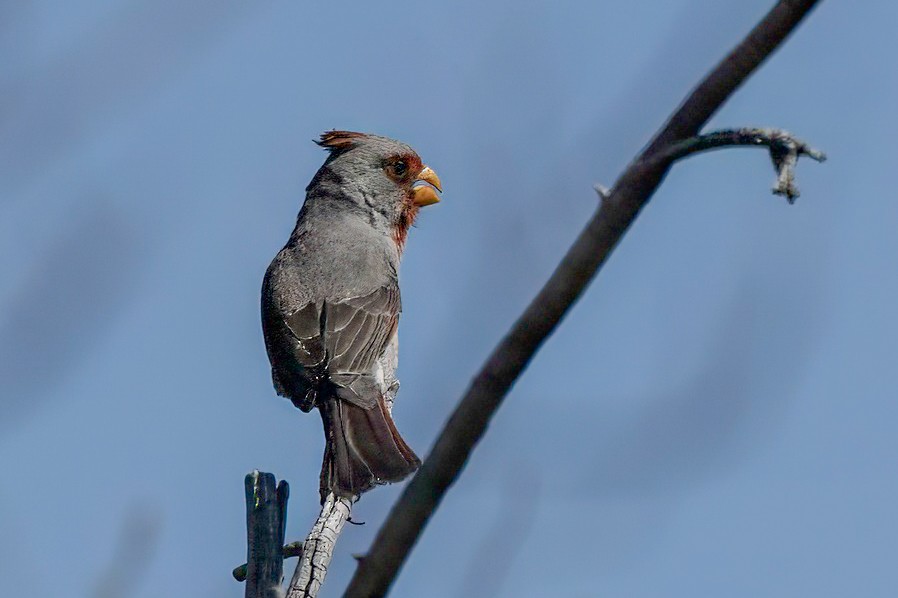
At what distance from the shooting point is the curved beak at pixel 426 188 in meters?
8.33

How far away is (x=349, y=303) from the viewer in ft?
22.9

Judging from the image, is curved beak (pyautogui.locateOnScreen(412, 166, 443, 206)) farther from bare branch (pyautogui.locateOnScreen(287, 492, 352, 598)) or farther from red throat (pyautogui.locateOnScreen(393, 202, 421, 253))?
bare branch (pyautogui.locateOnScreen(287, 492, 352, 598))

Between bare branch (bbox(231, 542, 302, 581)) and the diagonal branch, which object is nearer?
the diagonal branch

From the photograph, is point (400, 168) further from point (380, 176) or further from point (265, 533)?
point (265, 533)

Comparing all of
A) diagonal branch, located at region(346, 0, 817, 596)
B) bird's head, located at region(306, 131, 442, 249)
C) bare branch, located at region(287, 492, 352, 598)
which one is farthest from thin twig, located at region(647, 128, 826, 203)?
bird's head, located at region(306, 131, 442, 249)

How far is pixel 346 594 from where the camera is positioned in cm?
236

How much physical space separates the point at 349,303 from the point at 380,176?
5.19ft

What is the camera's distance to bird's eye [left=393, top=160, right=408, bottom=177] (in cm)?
836

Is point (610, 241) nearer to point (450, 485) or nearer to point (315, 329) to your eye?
point (450, 485)

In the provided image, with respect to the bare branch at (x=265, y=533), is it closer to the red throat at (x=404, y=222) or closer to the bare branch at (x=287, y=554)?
the bare branch at (x=287, y=554)

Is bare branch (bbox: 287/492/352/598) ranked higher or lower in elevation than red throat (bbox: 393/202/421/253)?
lower

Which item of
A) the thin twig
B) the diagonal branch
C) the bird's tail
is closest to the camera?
the diagonal branch

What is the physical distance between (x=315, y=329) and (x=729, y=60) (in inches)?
180

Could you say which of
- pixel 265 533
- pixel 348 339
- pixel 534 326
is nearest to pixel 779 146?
pixel 534 326
